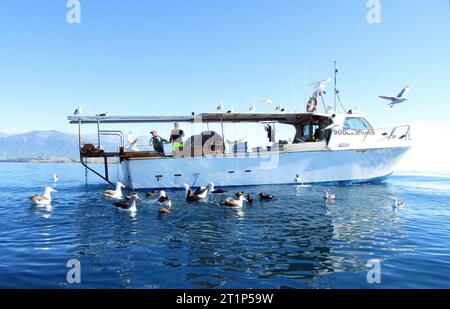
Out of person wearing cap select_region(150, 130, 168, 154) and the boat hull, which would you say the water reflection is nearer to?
the boat hull

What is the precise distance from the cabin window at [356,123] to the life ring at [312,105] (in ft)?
9.23

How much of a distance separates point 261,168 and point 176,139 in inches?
279

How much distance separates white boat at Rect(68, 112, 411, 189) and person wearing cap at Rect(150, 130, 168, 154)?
1.68 metres

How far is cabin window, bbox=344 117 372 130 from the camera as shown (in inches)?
958

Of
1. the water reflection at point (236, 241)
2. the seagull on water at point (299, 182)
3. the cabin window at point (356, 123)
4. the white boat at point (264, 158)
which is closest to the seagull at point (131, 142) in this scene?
the white boat at point (264, 158)

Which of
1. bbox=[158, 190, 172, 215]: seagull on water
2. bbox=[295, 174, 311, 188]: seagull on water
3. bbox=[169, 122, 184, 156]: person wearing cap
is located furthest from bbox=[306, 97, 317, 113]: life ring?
bbox=[158, 190, 172, 215]: seagull on water

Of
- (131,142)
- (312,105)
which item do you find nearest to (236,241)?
(131,142)

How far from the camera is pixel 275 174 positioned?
74.4ft

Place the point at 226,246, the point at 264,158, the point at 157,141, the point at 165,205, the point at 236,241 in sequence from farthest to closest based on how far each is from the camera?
the point at 157,141, the point at 264,158, the point at 165,205, the point at 236,241, the point at 226,246

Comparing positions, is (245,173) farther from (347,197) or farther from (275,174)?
(347,197)

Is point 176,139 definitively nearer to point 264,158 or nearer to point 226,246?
point 264,158

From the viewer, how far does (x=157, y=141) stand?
23.9 m

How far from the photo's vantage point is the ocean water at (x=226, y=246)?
257 inches
